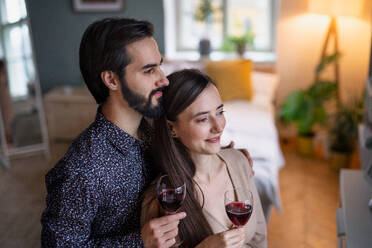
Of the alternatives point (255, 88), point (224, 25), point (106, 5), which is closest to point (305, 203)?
point (255, 88)

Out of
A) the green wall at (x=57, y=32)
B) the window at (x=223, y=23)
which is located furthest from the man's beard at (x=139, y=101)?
the window at (x=223, y=23)

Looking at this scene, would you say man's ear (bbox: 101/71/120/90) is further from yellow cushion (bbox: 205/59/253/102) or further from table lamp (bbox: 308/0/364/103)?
table lamp (bbox: 308/0/364/103)

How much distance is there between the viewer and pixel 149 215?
47.5 inches

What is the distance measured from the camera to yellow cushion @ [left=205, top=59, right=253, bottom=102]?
3414 mm

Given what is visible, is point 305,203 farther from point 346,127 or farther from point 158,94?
point 158,94

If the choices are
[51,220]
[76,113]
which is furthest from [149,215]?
[76,113]

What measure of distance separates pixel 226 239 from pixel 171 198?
0.65 ft

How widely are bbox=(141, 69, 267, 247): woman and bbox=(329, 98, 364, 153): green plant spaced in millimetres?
2133

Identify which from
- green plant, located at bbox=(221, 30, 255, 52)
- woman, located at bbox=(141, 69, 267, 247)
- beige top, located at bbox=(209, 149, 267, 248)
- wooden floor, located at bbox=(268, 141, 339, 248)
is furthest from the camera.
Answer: green plant, located at bbox=(221, 30, 255, 52)

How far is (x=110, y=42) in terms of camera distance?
1122 mm

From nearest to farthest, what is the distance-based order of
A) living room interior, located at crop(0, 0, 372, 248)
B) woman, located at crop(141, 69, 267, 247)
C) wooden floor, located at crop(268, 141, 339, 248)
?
1. woman, located at crop(141, 69, 267, 247)
2. wooden floor, located at crop(268, 141, 339, 248)
3. living room interior, located at crop(0, 0, 372, 248)

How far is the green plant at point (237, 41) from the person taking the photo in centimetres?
396

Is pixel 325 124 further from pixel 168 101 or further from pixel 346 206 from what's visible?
pixel 168 101

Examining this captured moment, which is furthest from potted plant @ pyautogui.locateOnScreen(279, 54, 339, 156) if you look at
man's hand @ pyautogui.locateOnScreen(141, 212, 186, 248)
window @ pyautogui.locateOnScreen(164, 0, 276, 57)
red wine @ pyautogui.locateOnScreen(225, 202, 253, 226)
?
man's hand @ pyautogui.locateOnScreen(141, 212, 186, 248)
